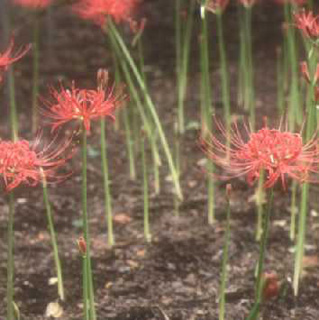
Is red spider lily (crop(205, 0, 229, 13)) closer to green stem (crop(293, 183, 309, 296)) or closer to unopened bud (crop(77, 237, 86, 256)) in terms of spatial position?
green stem (crop(293, 183, 309, 296))

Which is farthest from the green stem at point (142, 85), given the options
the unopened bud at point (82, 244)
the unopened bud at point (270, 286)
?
the unopened bud at point (270, 286)

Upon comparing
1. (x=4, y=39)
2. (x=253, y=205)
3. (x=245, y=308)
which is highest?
(x=4, y=39)

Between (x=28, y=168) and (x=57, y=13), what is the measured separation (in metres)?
6.31

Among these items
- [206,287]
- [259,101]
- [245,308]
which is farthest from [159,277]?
[259,101]

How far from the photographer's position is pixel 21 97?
18.4ft

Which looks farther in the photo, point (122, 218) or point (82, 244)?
point (122, 218)

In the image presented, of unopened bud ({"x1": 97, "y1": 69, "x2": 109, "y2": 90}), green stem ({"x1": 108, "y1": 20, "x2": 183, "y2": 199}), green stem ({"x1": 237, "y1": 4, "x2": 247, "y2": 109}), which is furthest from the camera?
green stem ({"x1": 237, "y1": 4, "x2": 247, "y2": 109})

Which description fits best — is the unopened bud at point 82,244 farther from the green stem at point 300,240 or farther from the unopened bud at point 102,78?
the green stem at point 300,240

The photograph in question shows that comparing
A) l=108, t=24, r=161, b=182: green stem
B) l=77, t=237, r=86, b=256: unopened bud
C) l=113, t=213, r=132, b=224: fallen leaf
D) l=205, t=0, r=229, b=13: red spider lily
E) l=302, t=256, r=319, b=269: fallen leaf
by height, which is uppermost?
l=205, t=0, r=229, b=13: red spider lily

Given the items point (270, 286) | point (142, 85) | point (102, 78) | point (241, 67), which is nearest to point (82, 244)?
point (102, 78)

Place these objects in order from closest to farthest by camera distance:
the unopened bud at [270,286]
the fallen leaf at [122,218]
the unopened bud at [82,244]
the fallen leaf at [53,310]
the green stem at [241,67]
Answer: the unopened bud at [270,286], the unopened bud at [82,244], the fallen leaf at [53,310], the fallen leaf at [122,218], the green stem at [241,67]

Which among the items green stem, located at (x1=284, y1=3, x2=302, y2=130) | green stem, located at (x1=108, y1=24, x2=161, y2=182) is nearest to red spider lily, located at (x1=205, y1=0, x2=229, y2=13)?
green stem, located at (x1=284, y1=3, x2=302, y2=130)

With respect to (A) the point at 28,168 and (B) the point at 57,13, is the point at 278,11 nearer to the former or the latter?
(B) the point at 57,13

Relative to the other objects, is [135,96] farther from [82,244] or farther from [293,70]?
[82,244]
